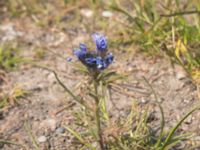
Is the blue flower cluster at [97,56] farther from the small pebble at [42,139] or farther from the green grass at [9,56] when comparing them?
the green grass at [9,56]

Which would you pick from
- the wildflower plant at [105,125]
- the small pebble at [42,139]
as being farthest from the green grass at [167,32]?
the small pebble at [42,139]

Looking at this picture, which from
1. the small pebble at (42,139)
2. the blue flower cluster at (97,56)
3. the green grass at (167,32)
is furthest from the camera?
the green grass at (167,32)

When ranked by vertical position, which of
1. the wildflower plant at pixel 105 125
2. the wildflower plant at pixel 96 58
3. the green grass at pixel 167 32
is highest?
the green grass at pixel 167 32

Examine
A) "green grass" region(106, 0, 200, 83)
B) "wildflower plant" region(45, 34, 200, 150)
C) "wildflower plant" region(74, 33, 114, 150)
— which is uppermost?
"green grass" region(106, 0, 200, 83)

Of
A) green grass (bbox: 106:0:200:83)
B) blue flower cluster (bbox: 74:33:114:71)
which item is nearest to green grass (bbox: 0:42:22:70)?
green grass (bbox: 106:0:200:83)

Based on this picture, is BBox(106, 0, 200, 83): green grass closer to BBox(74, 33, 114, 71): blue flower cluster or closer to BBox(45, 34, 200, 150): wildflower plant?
BBox(45, 34, 200, 150): wildflower plant

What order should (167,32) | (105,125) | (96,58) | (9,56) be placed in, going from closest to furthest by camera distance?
(96,58) < (105,125) < (167,32) < (9,56)

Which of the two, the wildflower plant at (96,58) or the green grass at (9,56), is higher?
the green grass at (9,56)

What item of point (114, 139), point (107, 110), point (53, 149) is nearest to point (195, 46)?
point (107, 110)

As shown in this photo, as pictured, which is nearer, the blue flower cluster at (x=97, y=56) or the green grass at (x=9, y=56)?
the blue flower cluster at (x=97, y=56)

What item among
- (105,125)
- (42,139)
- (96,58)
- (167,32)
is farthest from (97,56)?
(167,32)

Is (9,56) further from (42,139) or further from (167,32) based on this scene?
(167,32)
